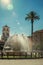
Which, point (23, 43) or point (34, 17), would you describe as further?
point (34, 17)

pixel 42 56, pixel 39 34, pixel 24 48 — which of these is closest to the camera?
pixel 42 56

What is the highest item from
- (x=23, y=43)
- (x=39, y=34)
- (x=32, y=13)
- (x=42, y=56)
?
(x=32, y=13)

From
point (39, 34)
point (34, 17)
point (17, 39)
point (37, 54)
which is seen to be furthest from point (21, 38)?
point (39, 34)

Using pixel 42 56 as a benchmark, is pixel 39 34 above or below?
above

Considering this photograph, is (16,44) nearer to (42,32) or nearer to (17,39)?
(17,39)

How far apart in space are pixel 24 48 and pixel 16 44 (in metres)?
2.77

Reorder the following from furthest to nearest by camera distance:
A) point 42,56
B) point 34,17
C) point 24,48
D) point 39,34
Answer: point 39,34
point 34,17
point 24,48
point 42,56

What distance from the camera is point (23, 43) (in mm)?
44781

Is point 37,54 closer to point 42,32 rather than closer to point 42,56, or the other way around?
point 42,56

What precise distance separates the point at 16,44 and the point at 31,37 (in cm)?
2835

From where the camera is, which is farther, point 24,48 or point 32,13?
point 32,13

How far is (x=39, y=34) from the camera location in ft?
285

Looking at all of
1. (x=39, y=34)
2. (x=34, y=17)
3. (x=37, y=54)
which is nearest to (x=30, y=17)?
(x=34, y=17)

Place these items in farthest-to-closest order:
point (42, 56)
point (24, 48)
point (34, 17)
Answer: point (34, 17) → point (24, 48) → point (42, 56)
